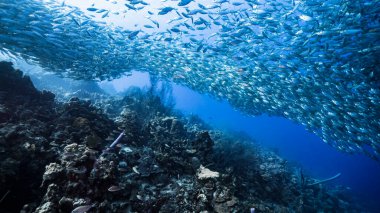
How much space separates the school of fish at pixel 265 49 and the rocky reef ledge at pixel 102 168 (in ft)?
11.9

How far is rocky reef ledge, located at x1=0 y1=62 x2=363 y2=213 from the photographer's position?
14.0 ft

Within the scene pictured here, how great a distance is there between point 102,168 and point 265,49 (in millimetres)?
11145

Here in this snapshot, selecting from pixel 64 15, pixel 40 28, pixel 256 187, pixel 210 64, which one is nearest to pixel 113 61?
pixel 64 15

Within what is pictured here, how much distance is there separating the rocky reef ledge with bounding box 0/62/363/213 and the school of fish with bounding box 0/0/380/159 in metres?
3.62

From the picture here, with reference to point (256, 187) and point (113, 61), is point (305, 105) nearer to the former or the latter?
point (256, 187)

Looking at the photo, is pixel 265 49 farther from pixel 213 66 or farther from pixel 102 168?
pixel 102 168

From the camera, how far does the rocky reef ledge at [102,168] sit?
4.26m

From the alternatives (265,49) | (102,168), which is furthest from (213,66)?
(102,168)

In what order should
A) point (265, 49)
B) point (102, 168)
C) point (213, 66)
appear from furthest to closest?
point (213, 66)
point (265, 49)
point (102, 168)

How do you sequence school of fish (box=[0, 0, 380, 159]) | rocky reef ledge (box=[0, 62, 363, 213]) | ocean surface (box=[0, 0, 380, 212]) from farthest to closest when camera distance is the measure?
school of fish (box=[0, 0, 380, 159]) → ocean surface (box=[0, 0, 380, 212]) → rocky reef ledge (box=[0, 62, 363, 213])

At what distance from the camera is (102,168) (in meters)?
4.46

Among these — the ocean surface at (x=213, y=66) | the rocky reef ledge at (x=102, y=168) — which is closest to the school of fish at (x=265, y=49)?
the ocean surface at (x=213, y=66)

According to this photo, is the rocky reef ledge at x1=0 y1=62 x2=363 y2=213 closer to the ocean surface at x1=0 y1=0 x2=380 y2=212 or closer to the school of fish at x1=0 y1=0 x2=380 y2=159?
the ocean surface at x1=0 y1=0 x2=380 y2=212

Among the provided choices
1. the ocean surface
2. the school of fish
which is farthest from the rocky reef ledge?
the school of fish
